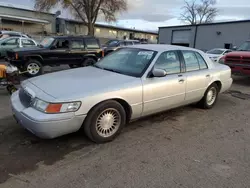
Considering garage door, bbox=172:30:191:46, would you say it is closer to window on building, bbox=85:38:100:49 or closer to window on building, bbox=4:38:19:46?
window on building, bbox=85:38:100:49

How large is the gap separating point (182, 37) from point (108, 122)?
33208 mm

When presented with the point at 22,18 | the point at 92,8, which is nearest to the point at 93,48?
the point at 92,8

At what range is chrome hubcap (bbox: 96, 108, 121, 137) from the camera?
11.5 feet

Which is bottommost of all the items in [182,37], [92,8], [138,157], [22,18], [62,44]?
[138,157]

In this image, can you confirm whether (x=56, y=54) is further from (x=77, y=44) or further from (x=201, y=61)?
(x=201, y=61)

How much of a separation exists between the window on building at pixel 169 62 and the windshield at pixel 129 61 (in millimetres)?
178

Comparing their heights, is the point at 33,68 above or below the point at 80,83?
below

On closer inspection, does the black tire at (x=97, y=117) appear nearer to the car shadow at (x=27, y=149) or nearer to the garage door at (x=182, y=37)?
the car shadow at (x=27, y=149)

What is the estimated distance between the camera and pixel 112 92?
11.3 ft

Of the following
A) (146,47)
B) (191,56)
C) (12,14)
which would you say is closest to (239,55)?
(191,56)

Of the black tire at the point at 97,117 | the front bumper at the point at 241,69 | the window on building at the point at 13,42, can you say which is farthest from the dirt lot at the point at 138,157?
the window on building at the point at 13,42

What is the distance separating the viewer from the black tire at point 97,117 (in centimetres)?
335

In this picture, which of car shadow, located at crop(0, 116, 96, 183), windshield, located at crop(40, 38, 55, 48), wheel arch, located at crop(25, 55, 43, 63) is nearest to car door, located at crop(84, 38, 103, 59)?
windshield, located at crop(40, 38, 55, 48)

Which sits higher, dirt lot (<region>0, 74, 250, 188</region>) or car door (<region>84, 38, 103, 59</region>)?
car door (<region>84, 38, 103, 59</region>)
